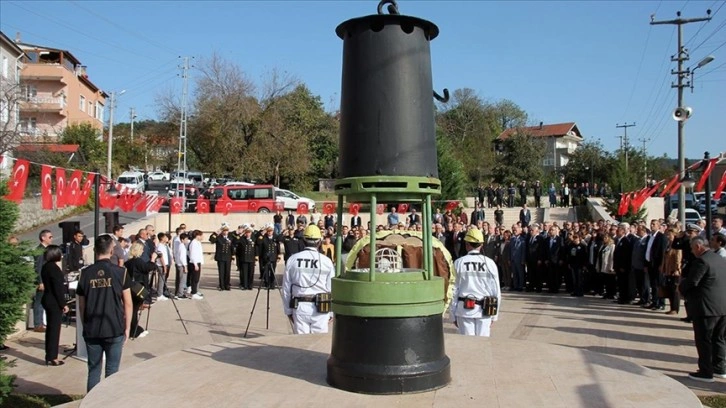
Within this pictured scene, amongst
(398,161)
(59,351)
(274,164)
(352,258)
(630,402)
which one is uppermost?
(274,164)

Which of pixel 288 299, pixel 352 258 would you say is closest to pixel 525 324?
pixel 352 258

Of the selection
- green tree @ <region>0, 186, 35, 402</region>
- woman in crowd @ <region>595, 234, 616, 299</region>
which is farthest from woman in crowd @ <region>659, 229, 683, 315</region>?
green tree @ <region>0, 186, 35, 402</region>

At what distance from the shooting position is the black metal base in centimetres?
508

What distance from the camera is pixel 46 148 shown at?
41.2 m

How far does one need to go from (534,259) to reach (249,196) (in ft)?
81.7

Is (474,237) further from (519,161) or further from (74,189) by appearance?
(519,161)

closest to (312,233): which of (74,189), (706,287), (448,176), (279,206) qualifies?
(706,287)

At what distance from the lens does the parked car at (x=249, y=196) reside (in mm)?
39625

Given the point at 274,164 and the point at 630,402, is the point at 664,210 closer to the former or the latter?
the point at 274,164

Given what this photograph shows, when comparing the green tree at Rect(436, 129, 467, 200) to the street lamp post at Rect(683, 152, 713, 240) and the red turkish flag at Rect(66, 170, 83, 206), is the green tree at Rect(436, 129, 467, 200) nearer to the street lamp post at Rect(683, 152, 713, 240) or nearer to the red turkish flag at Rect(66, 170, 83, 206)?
the street lamp post at Rect(683, 152, 713, 240)

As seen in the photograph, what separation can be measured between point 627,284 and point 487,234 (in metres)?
5.51

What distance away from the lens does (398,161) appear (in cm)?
529

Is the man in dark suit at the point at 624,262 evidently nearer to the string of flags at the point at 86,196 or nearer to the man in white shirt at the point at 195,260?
the string of flags at the point at 86,196

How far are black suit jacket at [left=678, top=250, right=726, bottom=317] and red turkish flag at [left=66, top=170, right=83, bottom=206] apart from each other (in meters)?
14.3
